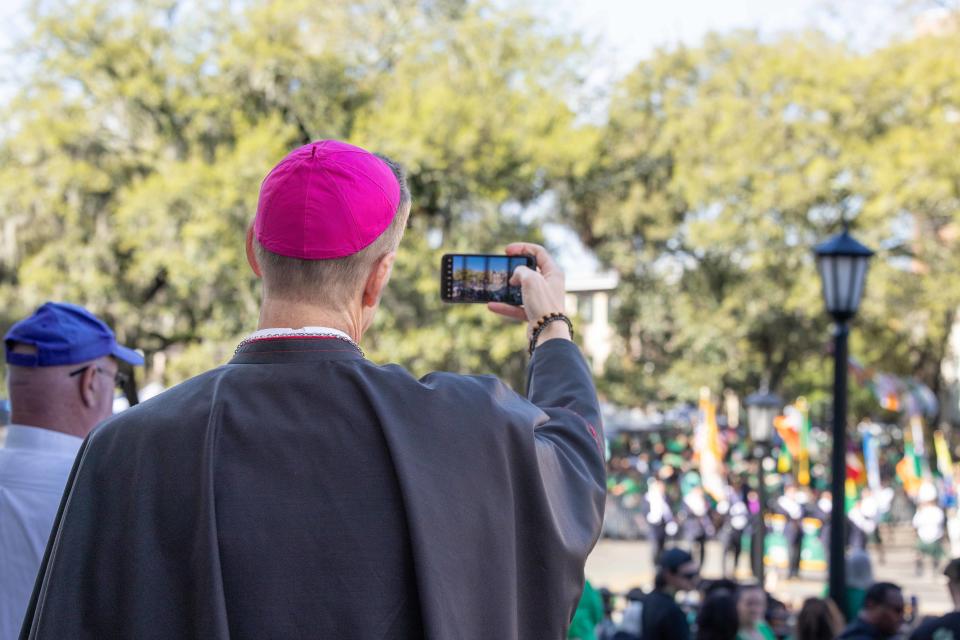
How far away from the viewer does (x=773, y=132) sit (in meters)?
29.6

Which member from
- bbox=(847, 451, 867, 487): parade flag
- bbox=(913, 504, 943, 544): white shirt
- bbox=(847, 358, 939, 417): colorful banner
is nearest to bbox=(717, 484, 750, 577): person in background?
bbox=(913, 504, 943, 544): white shirt

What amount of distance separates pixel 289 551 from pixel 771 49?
31278 millimetres

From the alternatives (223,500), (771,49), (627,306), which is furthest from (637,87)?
(223,500)

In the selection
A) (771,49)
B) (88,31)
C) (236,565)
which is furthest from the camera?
(771,49)

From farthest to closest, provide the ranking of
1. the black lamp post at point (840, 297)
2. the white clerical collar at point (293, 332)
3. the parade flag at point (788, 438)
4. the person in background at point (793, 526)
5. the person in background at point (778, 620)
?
the parade flag at point (788, 438)
the person in background at point (793, 526)
the black lamp post at point (840, 297)
the person in background at point (778, 620)
the white clerical collar at point (293, 332)

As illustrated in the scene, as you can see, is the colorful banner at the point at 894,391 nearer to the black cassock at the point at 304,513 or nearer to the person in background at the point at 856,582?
the person in background at the point at 856,582

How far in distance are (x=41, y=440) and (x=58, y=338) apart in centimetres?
22

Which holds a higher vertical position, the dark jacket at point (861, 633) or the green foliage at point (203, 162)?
the green foliage at point (203, 162)

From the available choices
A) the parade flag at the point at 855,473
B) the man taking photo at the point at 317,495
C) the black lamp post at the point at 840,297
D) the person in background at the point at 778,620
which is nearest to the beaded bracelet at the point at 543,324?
the man taking photo at the point at 317,495

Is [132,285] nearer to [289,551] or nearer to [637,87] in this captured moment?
[637,87]

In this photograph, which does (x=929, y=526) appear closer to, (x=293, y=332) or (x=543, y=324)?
(x=543, y=324)

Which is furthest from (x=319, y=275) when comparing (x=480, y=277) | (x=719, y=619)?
(x=719, y=619)

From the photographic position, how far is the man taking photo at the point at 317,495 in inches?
60.7

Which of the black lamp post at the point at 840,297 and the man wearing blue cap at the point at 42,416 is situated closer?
the man wearing blue cap at the point at 42,416
